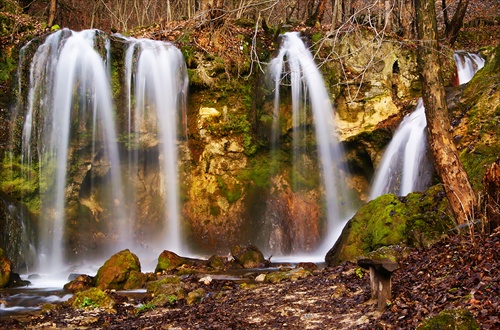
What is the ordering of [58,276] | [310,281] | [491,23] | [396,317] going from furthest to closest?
1. [491,23]
2. [58,276]
3. [310,281]
4. [396,317]

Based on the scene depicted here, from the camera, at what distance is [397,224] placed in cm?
873

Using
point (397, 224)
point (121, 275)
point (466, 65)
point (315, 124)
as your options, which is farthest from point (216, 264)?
point (466, 65)

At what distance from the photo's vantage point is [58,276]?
36.4 feet

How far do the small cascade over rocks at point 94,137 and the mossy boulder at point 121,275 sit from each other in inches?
130

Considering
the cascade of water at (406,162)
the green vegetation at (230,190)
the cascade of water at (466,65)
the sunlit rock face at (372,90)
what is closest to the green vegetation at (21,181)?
the green vegetation at (230,190)

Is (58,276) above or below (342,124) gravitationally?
below

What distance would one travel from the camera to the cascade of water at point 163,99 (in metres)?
13.6

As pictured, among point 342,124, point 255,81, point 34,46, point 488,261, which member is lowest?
point 488,261

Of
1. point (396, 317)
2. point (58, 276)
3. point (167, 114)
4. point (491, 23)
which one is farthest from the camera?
point (491, 23)

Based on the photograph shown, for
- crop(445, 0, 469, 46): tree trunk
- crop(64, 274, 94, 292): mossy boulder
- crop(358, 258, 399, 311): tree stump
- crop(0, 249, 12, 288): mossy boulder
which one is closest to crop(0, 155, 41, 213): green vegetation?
crop(0, 249, 12, 288): mossy boulder

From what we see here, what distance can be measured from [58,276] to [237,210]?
5.15m

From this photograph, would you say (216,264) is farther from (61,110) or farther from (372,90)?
(372,90)

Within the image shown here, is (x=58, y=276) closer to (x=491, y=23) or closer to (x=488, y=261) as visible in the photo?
(x=488, y=261)

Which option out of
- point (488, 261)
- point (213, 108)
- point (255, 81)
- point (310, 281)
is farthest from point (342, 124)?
point (488, 261)
